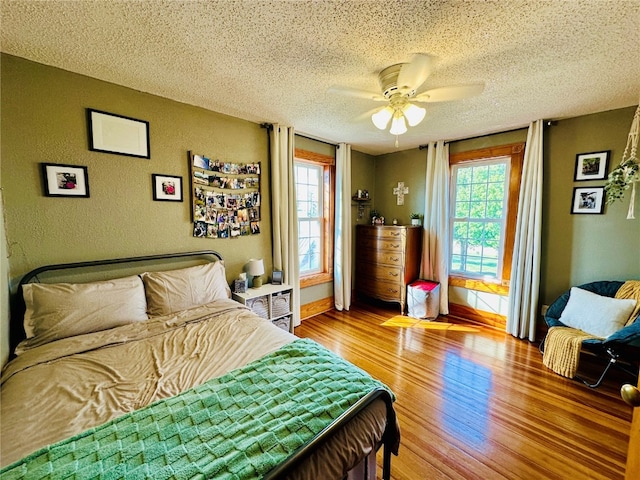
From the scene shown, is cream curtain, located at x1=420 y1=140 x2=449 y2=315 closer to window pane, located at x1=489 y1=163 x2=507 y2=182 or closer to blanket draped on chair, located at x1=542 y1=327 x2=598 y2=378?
window pane, located at x1=489 y1=163 x2=507 y2=182

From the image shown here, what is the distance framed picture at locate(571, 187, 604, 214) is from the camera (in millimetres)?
2602

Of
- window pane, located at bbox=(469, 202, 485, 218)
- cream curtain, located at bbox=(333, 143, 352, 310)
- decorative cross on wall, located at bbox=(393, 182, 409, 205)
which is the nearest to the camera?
window pane, located at bbox=(469, 202, 485, 218)

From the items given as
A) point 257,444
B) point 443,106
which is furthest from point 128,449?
point 443,106

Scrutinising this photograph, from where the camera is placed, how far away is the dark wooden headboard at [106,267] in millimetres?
1697

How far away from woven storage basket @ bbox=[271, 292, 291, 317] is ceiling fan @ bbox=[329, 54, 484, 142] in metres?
1.98

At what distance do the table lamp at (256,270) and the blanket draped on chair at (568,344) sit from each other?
9.42ft

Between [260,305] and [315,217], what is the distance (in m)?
1.63

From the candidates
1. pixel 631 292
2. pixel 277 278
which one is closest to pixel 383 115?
pixel 277 278

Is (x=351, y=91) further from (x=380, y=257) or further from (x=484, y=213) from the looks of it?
(x=484, y=213)

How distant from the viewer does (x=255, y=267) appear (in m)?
2.78

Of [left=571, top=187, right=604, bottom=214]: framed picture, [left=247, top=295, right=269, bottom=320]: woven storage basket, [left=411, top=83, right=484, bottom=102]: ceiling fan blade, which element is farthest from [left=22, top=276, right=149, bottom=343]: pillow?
[left=571, top=187, right=604, bottom=214]: framed picture

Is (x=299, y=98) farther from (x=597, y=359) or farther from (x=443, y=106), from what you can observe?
(x=597, y=359)

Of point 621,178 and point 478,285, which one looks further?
point 478,285

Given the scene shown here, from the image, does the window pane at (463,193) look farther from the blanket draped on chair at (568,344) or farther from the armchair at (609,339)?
the blanket draped on chair at (568,344)
